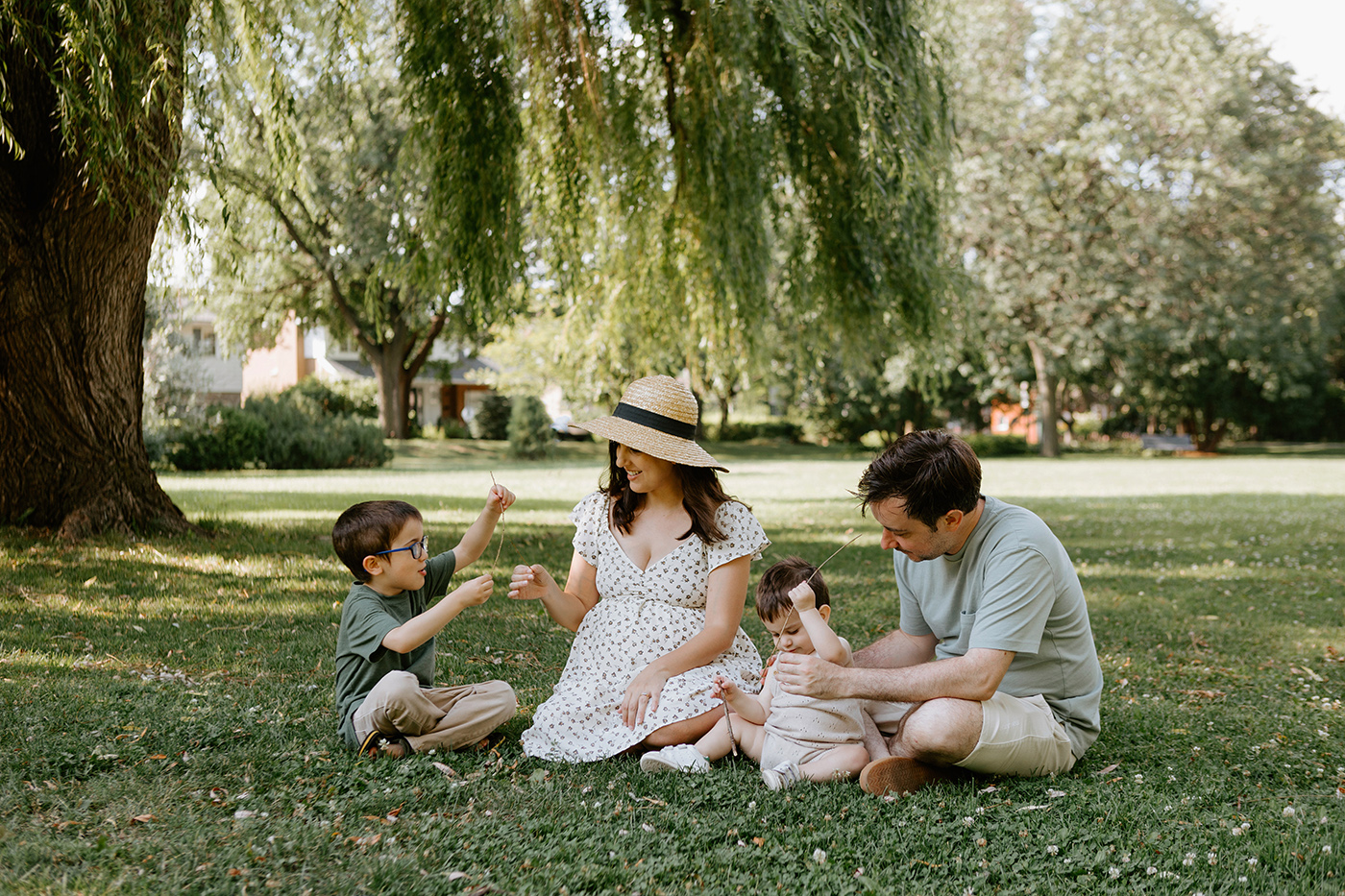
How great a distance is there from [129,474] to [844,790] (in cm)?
697

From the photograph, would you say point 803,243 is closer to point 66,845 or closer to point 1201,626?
point 1201,626

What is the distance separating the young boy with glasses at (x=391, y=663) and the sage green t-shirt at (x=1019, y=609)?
160 centimetres

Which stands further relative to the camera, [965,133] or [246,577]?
[965,133]

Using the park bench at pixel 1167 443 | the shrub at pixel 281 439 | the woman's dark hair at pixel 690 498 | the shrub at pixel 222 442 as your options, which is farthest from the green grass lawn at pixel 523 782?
the park bench at pixel 1167 443

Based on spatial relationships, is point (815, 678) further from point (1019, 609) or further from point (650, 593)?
point (650, 593)

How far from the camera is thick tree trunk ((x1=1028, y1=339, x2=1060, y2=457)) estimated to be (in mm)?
31219

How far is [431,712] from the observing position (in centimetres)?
372

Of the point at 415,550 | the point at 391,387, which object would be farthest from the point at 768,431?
the point at 415,550

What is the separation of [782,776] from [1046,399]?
3187 cm

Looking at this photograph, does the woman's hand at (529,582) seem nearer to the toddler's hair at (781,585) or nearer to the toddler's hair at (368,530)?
the toddler's hair at (368,530)

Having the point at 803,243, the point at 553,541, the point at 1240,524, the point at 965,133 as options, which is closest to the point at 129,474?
the point at 553,541

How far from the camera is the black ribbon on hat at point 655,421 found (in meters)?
3.96

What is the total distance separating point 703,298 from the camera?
840cm

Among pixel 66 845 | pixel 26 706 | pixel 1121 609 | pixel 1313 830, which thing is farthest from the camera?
pixel 1121 609
